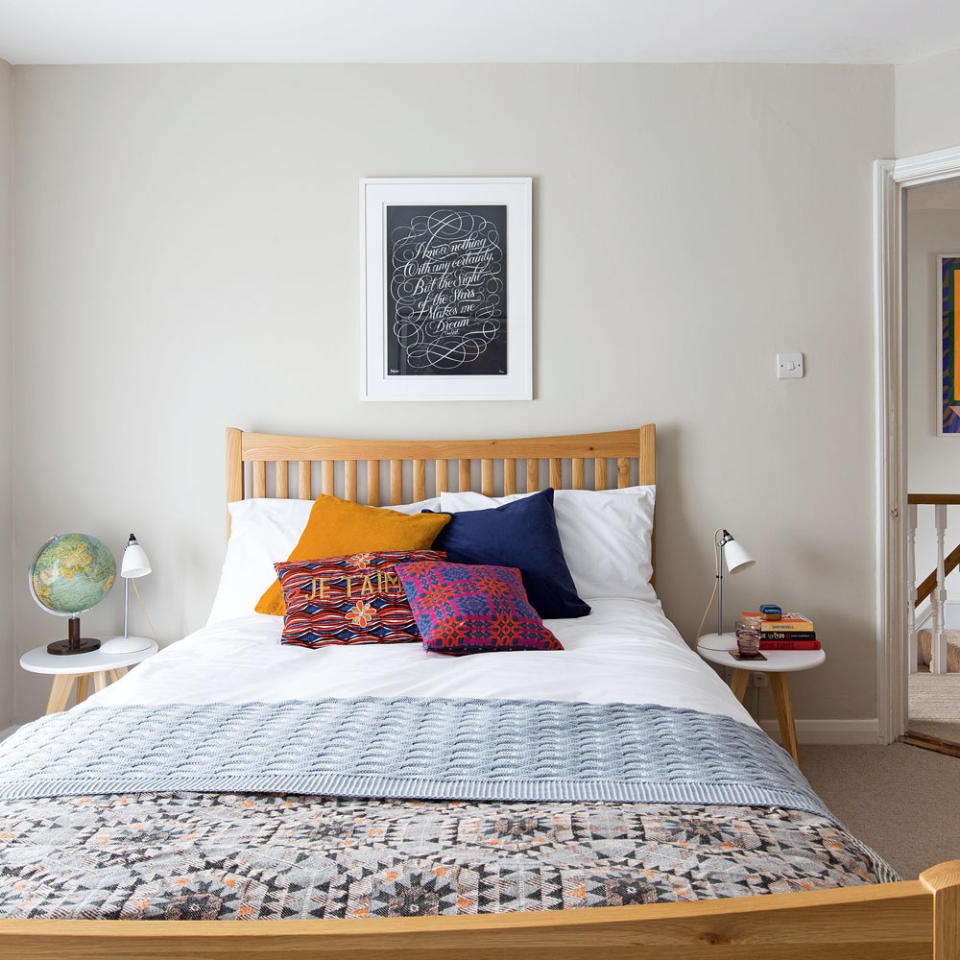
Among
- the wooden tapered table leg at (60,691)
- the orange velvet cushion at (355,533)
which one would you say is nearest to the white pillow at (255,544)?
the orange velvet cushion at (355,533)

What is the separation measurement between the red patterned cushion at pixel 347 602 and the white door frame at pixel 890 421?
5.87 ft

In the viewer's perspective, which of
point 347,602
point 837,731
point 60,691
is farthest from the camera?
point 837,731

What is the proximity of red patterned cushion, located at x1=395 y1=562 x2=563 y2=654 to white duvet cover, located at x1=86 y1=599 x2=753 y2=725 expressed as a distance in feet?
0.13

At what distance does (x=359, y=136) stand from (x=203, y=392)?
1121 mm

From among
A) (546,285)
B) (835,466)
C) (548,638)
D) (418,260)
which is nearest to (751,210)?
(546,285)

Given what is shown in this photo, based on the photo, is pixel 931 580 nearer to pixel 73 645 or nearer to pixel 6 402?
pixel 73 645

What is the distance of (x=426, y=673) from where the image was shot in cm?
177

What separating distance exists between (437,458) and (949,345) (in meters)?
3.47

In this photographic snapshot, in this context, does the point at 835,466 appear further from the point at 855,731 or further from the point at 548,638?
the point at 548,638

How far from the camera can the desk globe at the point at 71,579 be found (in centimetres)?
256

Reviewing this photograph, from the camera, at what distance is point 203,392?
2891 mm

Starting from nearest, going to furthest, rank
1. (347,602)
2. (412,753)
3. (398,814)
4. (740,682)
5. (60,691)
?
(398,814), (412,753), (347,602), (60,691), (740,682)

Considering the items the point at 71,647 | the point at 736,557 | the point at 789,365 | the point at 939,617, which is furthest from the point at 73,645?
the point at 939,617

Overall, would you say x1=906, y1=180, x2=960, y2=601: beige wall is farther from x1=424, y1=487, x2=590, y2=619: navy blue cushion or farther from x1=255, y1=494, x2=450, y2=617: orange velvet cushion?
x1=255, y1=494, x2=450, y2=617: orange velvet cushion
